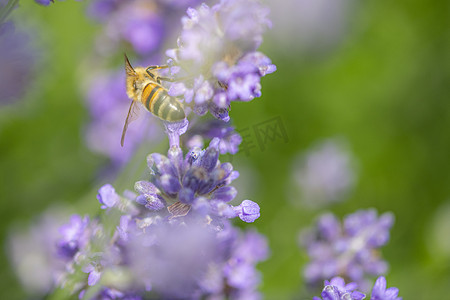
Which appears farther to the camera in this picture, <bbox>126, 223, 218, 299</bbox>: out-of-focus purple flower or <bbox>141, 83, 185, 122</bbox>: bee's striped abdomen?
<bbox>141, 83, 185, 122</bbox>: bee's striped abdomen

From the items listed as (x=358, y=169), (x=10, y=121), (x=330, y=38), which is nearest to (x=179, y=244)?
(x=10, y=121)

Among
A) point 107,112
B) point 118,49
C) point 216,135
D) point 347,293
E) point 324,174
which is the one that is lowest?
point 347,293

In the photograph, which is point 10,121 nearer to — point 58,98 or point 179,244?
point 58,98

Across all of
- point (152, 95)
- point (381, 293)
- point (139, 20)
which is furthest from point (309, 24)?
point (381, 293)

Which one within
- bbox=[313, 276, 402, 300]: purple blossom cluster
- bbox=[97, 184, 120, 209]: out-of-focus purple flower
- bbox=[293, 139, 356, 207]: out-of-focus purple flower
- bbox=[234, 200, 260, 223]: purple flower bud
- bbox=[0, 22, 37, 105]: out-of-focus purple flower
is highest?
bbox=[293, 139, 356, 207]: out-of-focus purple flower

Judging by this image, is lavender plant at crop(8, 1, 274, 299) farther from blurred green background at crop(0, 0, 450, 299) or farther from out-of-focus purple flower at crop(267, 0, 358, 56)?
out-of-focus purple flower at crop(267, 0, 358, 56)

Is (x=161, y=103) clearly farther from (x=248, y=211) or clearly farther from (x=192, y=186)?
(x=248, y=211)

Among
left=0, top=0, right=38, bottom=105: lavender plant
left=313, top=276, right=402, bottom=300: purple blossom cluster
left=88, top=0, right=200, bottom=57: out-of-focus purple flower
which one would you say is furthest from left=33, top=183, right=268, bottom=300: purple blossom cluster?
left=88, top=0, right=200, bottom=57: out-of-focus purple flower

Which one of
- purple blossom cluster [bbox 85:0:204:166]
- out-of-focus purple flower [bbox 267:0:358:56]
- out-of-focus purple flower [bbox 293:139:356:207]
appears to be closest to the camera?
purple blossom cluster [bbox 85:0:204:166]
